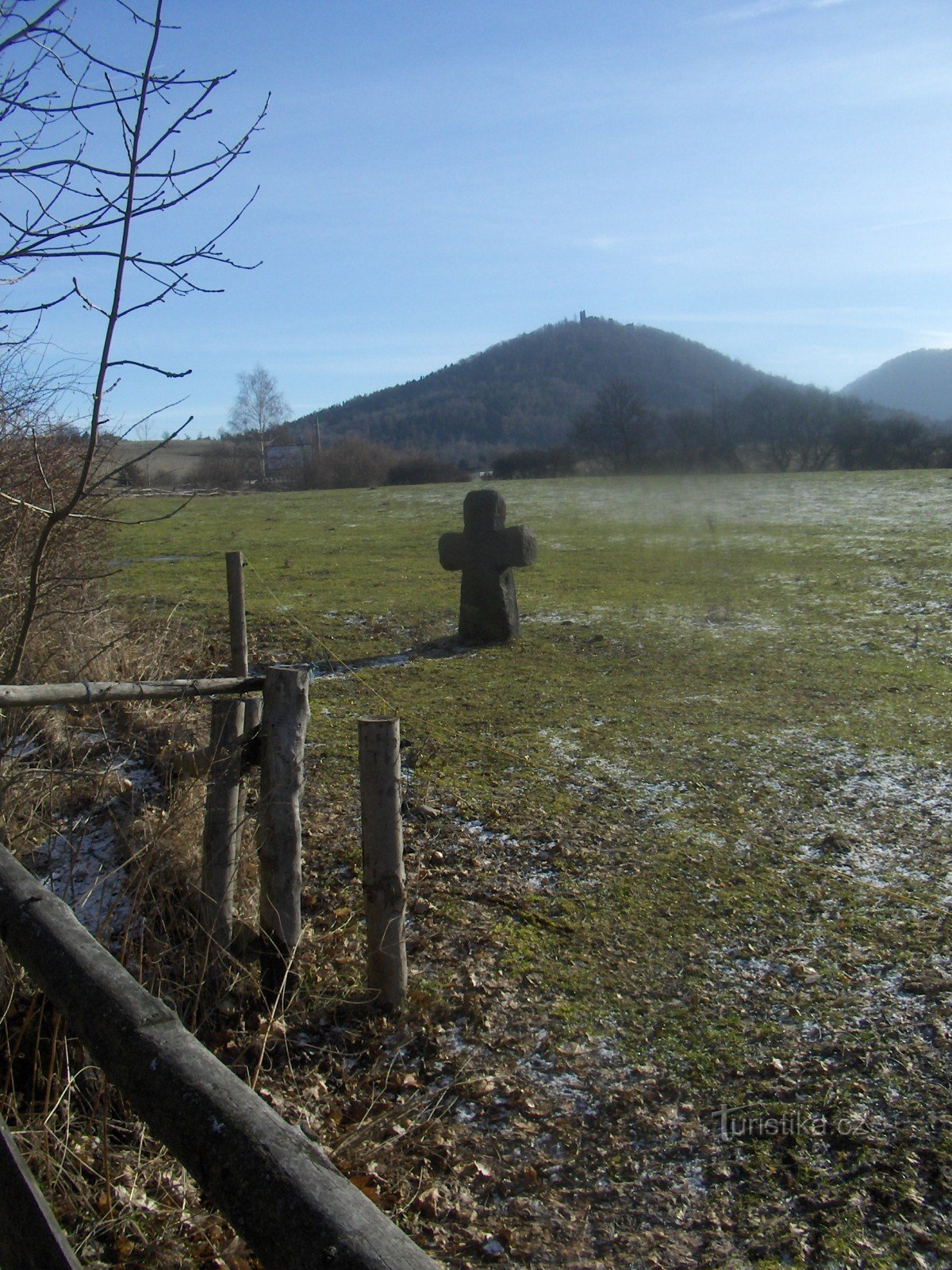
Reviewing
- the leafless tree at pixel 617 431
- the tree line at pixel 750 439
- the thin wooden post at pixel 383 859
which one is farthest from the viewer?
the leafless tree at pixel 617 431

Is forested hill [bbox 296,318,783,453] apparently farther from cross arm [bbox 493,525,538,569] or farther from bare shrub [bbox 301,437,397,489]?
cross arm [bbox 493,525,538,569]

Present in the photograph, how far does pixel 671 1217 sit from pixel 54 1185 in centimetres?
167

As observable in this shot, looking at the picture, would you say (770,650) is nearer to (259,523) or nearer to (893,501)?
(893,501)

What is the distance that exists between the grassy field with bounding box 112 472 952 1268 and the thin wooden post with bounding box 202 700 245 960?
413mm

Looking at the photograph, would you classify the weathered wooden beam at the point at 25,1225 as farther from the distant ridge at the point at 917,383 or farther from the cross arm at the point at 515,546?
the distant ridge at the point at 917,383

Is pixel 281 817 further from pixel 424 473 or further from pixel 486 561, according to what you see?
pixel 424 473

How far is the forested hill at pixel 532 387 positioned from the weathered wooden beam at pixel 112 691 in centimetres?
3666

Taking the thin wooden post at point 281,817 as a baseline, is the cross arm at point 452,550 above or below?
above

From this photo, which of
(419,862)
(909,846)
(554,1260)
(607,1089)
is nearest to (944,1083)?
(607,1089)

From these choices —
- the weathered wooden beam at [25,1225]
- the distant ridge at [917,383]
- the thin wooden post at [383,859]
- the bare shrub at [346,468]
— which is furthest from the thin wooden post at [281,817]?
the distant ridge at [917,383]

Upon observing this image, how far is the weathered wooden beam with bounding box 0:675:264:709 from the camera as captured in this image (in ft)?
9.68

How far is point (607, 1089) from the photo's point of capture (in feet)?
10.3

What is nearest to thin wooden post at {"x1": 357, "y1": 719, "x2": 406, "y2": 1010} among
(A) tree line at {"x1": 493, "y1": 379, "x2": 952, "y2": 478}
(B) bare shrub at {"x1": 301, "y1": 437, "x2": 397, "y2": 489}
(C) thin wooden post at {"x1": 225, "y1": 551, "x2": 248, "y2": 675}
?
(C) thin wooden post at {"x1": 225, "y1": 551, "x2": 248, "y2": 675}

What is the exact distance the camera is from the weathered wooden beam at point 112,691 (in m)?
2.95
